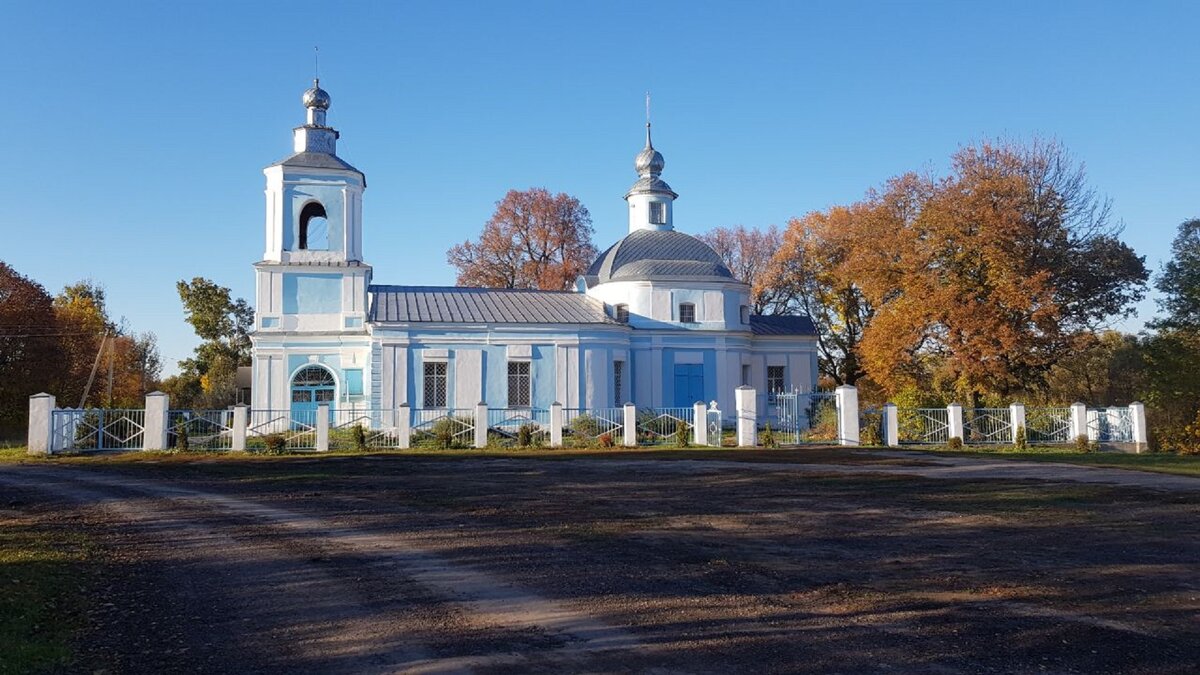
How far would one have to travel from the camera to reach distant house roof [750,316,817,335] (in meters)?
38.5

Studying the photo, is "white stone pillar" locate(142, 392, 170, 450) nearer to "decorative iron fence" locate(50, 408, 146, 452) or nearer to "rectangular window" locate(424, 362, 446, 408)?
"decorative iron fence" locate(50, 408, 146, 452)

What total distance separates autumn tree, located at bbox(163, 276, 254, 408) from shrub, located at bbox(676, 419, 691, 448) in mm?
32155

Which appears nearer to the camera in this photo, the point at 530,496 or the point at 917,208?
the point at 530,496

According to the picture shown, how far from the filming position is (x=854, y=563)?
859 cm

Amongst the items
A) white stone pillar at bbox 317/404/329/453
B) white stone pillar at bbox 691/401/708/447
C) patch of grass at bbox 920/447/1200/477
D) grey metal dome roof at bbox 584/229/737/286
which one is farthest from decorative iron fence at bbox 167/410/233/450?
patch of grass at bbox 920/447/1200/477

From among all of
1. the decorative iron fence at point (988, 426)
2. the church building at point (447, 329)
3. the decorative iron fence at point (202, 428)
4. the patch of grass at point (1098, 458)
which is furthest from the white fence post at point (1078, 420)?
the decorative iron fence at point (202, 428)

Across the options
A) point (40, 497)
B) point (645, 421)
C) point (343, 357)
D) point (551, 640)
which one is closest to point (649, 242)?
point (645, 421)

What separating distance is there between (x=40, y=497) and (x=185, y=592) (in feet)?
26.4

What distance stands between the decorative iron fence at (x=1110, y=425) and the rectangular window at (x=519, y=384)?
18.5 m

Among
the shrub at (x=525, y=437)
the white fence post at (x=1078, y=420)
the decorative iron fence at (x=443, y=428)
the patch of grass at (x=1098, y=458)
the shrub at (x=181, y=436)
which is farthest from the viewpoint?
the white fence post at (x=1078, y=420)

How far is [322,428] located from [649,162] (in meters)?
21.4

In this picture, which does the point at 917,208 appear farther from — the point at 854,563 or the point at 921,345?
the point at 854,563

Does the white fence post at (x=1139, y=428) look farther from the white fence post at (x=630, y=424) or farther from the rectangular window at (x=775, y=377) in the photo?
the white fence post at (x=630, y=424)

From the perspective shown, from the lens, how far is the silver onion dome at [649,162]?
132 feet
